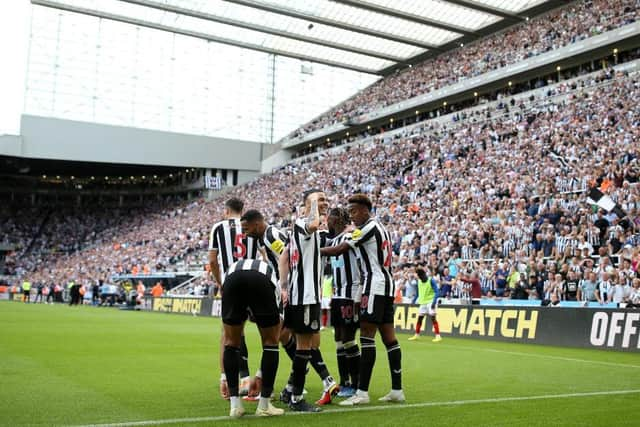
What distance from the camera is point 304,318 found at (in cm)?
623

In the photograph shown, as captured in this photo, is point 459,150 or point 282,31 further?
point 282,31

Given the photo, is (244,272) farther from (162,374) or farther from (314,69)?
(314,69)

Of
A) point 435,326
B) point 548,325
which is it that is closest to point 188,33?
point 435,326

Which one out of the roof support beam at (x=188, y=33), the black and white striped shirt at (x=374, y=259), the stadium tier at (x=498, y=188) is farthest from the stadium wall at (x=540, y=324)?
the roof support beam at (x=188, y=33)

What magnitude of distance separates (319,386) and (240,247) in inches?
84.4

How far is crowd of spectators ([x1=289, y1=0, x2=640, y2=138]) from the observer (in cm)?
3450

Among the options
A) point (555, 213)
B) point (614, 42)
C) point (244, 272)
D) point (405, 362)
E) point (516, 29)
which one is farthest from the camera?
point (516, 29)

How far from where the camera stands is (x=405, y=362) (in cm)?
1069

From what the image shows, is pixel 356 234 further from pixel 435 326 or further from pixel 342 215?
pixel 435 326

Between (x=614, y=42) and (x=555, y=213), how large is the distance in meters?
16.6

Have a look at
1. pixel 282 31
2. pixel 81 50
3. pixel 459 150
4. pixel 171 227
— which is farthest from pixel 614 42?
pixel 81 50

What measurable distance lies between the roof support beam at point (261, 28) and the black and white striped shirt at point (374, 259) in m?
39.8

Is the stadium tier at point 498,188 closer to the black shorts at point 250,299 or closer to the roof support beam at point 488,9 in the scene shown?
the roof support beam at point 488,9

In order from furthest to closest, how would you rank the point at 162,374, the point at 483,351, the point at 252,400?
the point at 483,351 → the point at 162,374 → the point at 252,400
